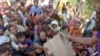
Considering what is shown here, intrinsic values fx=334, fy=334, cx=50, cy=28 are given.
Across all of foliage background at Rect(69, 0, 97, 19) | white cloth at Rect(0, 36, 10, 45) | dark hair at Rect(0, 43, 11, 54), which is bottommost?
dark hair at Rect(0, 43, 11, 54)

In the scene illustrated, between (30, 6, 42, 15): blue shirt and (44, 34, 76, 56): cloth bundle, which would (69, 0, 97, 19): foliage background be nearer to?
(30, 6, 42, 15): blue shirt

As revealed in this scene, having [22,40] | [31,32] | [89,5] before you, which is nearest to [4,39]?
[22,40]

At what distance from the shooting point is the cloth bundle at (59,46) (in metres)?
3.09

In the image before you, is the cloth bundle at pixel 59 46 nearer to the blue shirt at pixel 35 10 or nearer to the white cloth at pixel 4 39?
the white cloth at pixel 4 39

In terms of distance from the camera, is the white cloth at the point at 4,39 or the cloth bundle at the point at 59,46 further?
the white cloth at the point at 4,39

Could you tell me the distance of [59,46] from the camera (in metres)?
3.18

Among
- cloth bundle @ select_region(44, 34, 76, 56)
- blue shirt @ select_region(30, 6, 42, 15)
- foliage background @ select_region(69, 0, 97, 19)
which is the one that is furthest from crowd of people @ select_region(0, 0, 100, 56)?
foliage background @ select_region(69, 0, 97, 19)

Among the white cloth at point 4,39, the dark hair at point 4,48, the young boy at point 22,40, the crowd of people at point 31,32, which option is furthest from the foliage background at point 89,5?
the dark hair at point 4,48

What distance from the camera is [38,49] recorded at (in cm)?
463

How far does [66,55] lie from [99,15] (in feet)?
2.22

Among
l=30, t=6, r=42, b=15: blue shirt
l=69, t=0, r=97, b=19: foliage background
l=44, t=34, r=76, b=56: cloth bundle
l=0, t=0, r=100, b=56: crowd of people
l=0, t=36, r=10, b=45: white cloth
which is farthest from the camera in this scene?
l=69, t=0, r=97, b=19: foliage background

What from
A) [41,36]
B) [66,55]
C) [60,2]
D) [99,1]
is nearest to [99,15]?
[99,1]

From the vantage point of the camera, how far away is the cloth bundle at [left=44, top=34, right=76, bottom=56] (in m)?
3.09

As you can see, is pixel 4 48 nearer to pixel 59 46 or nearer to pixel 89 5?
pixel 59 46
